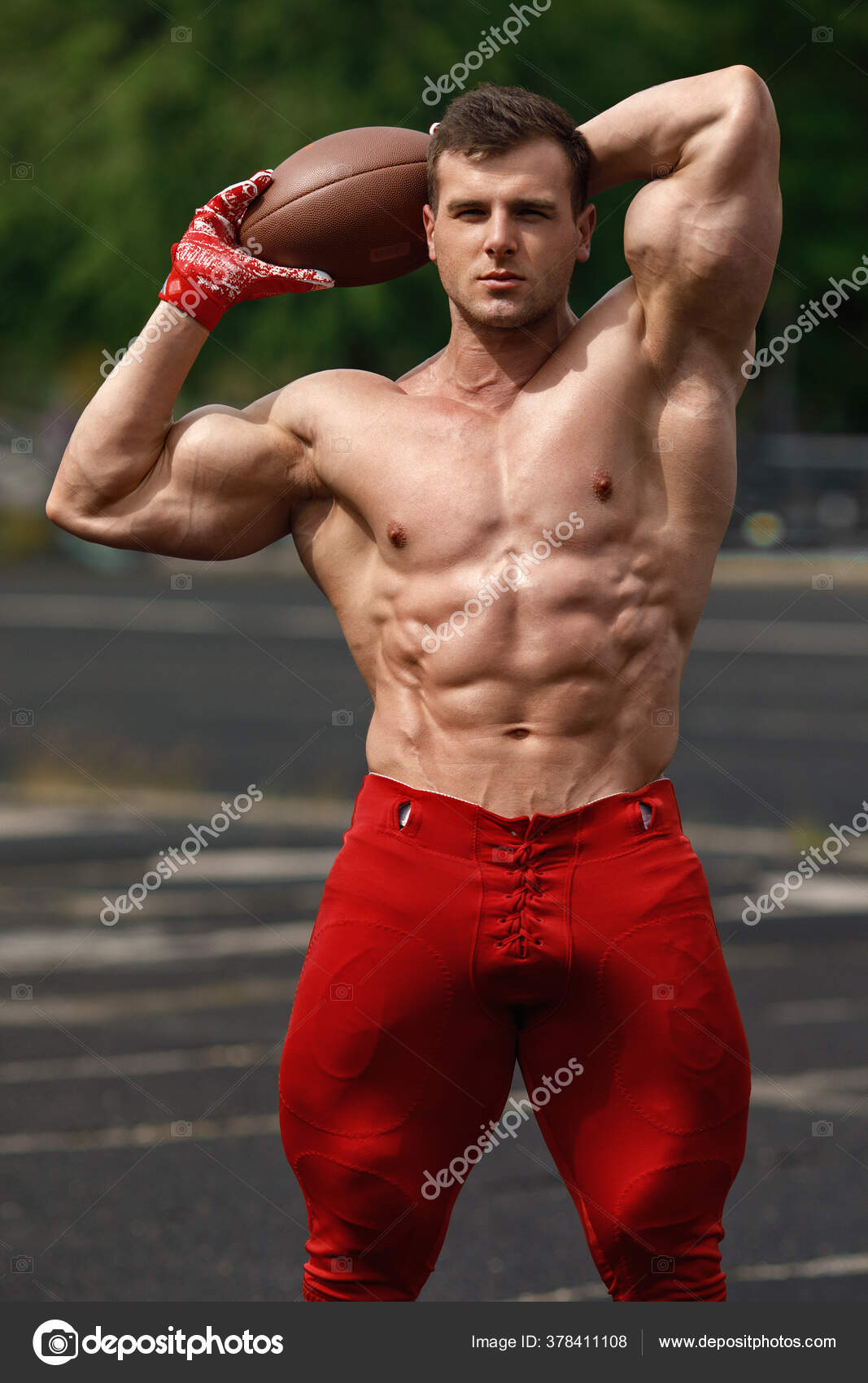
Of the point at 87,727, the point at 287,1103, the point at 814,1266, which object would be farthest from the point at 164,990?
the point at 87,727

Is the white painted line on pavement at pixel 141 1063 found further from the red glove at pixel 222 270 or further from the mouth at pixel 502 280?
the mouth at pixel 502 280

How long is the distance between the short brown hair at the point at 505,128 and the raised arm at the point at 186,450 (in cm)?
51

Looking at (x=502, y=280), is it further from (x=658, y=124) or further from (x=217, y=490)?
(x=217, y=490)

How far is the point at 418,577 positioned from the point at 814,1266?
2.80 metres

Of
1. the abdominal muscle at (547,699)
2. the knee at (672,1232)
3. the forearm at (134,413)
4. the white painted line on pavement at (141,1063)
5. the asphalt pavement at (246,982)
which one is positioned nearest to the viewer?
the knee at (672,1232)

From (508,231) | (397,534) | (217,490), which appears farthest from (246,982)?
(508,231)

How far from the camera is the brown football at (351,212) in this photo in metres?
3.90

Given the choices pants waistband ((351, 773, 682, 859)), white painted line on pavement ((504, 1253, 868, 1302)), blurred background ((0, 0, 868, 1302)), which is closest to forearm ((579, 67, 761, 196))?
pants waistband ((351, 773, 682, 859))

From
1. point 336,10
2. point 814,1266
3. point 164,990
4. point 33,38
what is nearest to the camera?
point 814,1266

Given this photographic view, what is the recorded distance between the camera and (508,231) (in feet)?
11.4

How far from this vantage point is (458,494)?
11.9 feet

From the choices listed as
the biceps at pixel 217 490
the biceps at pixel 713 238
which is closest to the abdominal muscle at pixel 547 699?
the biceps at pixel 217 490

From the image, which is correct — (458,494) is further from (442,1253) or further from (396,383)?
(442,1253)

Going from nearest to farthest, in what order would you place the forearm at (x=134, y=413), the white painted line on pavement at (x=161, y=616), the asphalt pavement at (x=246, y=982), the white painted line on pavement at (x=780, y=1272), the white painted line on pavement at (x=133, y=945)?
1. the forearm at (x=134, y=413)
2. the white painted line on pavement at (x=780, y=1272)
3. the asphalt pavement at (x=246, y=982)
4. the white painted line on pavement at (x=133, y=945)
5. the white painted line on pavement at (x=161, y=616)
